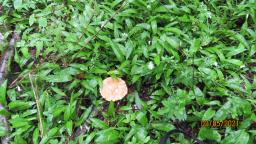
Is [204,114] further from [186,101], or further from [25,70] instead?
[25,70]

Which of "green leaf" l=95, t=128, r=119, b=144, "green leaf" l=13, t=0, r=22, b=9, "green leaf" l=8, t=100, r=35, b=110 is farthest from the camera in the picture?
"green leaf" l=13, t=0, r=22, b=9

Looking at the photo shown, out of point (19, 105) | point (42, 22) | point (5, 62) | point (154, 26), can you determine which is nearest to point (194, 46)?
point (154, 26)

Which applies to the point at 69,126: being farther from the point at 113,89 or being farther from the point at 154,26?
the point at 154,26

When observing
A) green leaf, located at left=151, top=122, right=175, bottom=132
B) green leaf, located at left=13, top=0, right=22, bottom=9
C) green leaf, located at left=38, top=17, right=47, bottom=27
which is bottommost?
green leaf, located at left=151, top=122, right=175, bottom=132

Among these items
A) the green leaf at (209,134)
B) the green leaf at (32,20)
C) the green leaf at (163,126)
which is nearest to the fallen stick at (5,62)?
the green leaf at (32,20)

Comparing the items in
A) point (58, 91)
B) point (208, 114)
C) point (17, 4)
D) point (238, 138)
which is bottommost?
point (238, 138)

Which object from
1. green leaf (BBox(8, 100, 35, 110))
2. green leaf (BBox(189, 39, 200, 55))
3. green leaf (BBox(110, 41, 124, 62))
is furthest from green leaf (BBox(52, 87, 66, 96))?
green leaf (BBox(189, 39, 200, 55))
